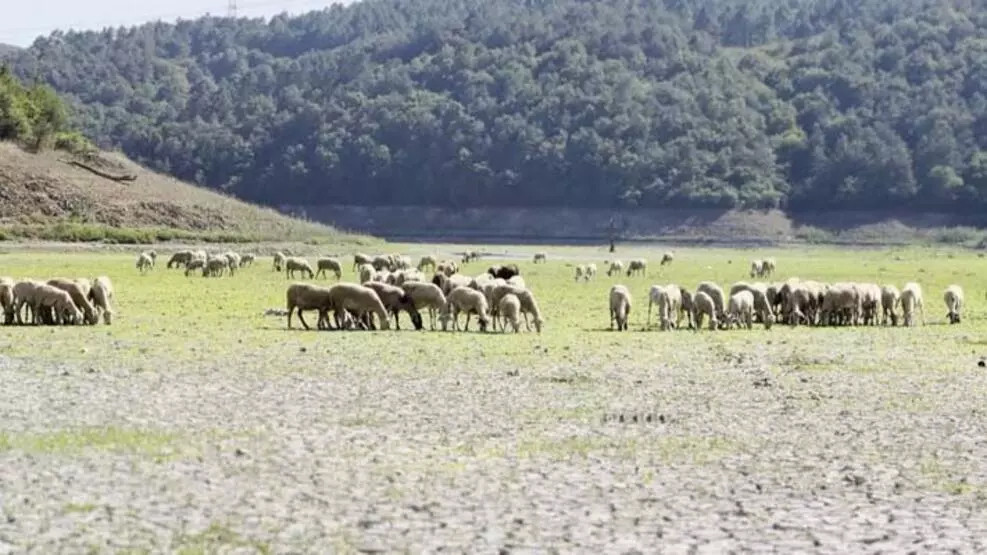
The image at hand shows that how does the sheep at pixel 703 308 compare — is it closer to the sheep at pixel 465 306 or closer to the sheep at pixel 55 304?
the sheep at pixel 465 306

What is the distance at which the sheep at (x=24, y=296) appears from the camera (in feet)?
103

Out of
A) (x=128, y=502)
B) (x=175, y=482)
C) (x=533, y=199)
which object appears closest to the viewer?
(x=128, y=502)

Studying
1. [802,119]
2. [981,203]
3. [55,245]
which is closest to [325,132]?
[802,119]

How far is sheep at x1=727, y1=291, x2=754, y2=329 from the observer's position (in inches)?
1345

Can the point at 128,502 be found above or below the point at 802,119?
below

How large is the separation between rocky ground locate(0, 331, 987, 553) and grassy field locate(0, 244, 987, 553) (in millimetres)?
40

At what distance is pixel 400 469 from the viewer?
14562mm

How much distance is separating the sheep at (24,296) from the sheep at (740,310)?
46.7ft

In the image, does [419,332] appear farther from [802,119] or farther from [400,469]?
[802,119]

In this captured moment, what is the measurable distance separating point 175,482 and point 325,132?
7350 inches

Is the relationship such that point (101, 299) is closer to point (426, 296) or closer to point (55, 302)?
point (55, 302)

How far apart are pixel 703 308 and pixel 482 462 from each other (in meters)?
19.2

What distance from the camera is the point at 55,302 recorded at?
31609 mm

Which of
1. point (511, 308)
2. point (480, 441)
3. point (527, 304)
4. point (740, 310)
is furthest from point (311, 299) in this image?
point (480, 441)
